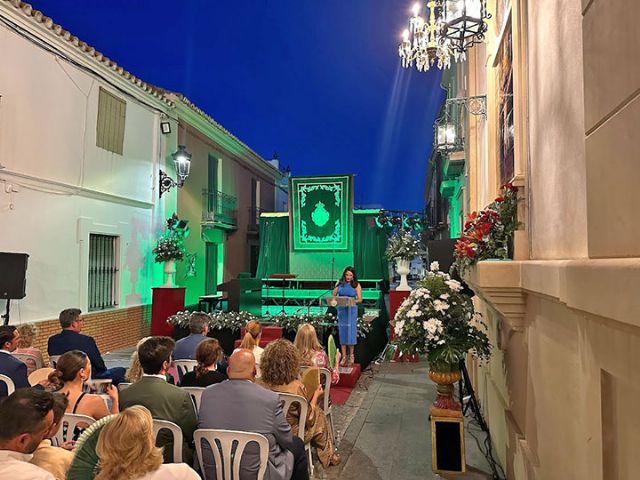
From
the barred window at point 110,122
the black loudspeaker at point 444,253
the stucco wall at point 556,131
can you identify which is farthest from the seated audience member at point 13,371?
the barred window at point 110,122

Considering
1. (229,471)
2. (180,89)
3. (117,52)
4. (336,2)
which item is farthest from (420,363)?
(336,2)

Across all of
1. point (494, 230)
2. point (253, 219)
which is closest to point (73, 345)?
point (494, 230)

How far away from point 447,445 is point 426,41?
3.44m

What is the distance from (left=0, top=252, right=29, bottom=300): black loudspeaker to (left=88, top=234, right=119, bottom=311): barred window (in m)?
2.50

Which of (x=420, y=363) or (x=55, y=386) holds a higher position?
(x=55, y=386)

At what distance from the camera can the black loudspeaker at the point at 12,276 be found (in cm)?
536

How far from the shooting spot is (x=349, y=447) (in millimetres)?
3797

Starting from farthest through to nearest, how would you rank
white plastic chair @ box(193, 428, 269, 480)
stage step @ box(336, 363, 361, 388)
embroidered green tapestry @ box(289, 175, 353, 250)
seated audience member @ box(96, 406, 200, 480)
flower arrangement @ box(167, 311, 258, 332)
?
embroidered green tapestry @ box(289, 175, 353, 250) < flower arrangement @ box(167, 311, 258, 332) < stage step @ box(336, 363, 361, 388) < white plastic chair @ box(193, 428, 269, 480) < seated audience member @ box(96, 406, 200, 480)

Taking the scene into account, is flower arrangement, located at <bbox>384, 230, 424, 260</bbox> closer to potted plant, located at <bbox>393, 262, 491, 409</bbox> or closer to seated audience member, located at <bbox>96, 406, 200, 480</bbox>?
potted plant, located at <bbox>393, 262, 491, 409</bbox>

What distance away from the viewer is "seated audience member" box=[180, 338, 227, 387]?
302 cm

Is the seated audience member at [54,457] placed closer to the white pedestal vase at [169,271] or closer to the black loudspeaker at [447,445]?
the black loudspeaker at [447,445]

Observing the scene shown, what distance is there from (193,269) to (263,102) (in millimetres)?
47332

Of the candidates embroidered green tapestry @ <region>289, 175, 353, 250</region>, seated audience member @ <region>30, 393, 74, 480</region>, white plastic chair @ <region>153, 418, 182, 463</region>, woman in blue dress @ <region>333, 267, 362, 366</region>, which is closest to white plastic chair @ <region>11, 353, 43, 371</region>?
white plastic chair @ <region>153, 418, 182, 463</region>

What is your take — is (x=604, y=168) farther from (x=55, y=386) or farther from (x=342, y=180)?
(x=342, y=180)
